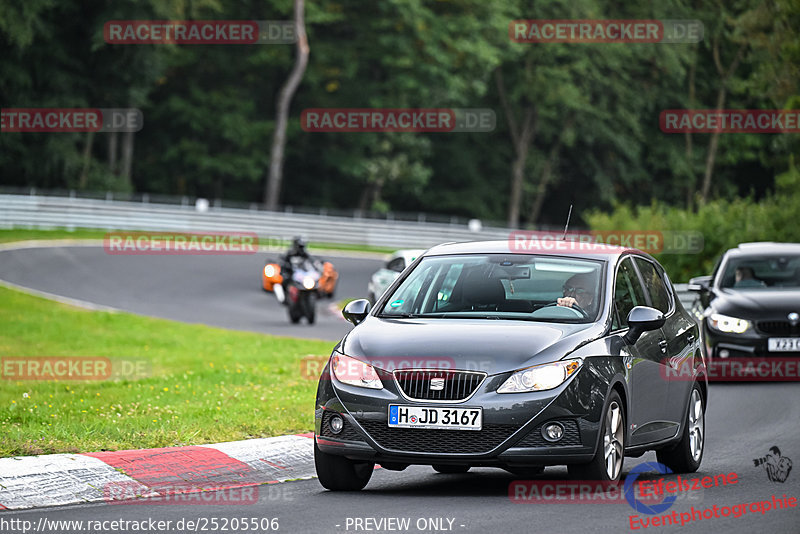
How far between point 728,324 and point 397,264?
946cm

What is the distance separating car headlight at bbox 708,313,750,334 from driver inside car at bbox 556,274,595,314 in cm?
888

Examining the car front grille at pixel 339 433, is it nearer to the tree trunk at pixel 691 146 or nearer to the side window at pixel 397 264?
the side window at pixel 397 264

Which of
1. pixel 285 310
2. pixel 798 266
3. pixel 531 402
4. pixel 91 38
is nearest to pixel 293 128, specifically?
pixel 91 38

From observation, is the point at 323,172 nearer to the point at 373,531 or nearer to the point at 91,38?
the point at 91,38

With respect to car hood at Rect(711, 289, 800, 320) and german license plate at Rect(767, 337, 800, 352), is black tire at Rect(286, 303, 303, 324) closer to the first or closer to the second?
car hood at Rect(711, 289, 800, 320)

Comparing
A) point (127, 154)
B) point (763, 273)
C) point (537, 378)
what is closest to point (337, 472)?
point (537, 378)

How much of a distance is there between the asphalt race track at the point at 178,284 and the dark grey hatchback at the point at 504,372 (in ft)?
50.4

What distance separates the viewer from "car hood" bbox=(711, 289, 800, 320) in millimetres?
17844

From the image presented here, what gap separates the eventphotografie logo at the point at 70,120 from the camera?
57.6 metres

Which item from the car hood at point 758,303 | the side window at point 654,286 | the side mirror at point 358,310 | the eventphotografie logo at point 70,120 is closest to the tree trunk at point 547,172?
the eventphotografie logo at point 70,120

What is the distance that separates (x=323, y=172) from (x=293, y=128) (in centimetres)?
278

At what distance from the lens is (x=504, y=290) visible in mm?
9547

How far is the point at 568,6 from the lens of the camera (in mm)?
70688

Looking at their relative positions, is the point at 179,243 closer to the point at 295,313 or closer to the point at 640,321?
the point at 295,313
